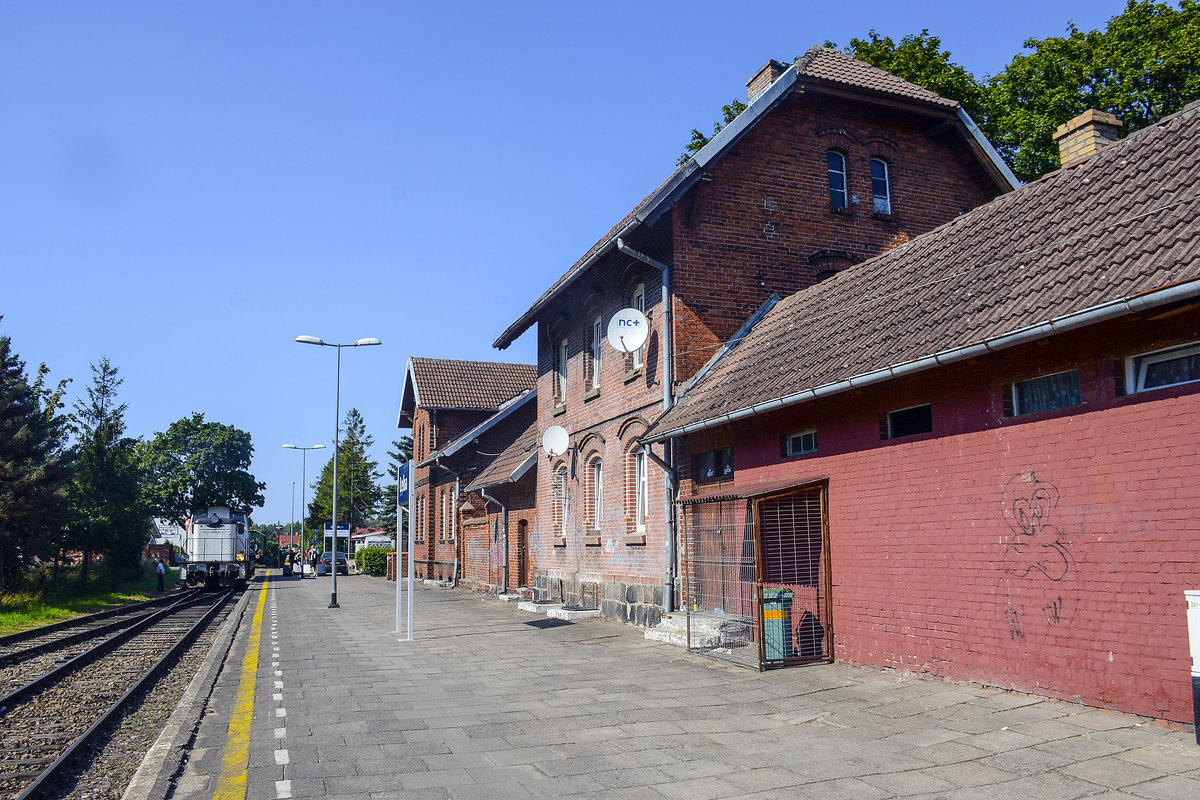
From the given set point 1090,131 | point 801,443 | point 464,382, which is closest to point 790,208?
point 1090,131

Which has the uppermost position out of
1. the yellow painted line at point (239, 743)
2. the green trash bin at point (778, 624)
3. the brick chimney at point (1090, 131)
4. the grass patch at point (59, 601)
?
the brick chimney at point (1090, 131)

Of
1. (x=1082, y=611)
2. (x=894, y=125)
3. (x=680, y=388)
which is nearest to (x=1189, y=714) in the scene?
(x=1082, y=611)

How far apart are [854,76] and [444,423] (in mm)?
24264

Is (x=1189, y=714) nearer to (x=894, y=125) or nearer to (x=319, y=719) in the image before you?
(x=319, y=719)

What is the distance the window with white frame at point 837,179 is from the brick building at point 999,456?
Answer: 15.5 feet

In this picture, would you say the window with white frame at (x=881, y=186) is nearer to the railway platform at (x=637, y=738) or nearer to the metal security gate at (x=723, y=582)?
the metal security gate at (x=723, y=582)

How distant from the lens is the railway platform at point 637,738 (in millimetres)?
5723

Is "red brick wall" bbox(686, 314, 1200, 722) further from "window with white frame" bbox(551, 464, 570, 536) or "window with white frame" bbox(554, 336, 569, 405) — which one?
"window with white frame" bbox(554, 336, 569, 405)

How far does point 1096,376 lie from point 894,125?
11676 mm

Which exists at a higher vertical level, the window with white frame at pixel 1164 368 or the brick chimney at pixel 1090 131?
the brick chimney at pixel 1090 131

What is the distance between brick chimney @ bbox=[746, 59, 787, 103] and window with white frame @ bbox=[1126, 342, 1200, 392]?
36.7 ft

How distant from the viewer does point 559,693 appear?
9.32m

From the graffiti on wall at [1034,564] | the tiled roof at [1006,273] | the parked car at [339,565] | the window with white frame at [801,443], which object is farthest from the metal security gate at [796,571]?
the parked car at [339,565]

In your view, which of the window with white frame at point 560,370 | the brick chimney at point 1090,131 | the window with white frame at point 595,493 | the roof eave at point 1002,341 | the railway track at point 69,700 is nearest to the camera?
the roof eave at point 1002,341
